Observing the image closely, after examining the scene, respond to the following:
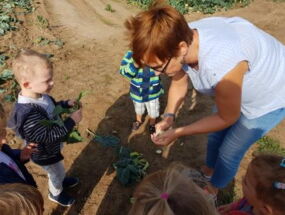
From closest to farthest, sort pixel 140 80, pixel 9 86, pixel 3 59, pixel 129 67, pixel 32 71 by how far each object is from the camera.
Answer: pixel 32 71 < pixel 129 67 < pixel 140 80 < pixel 9 86 < pixel 3 59

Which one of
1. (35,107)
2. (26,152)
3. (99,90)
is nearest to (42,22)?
(99,90)

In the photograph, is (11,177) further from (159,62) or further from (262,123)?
(262,123)

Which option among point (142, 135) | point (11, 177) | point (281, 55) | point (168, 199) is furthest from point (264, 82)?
point (142, 135)

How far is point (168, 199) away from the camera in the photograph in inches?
58.6

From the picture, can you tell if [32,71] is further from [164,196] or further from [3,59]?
[3,59]

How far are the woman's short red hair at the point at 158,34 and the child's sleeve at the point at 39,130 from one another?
3.50 feet

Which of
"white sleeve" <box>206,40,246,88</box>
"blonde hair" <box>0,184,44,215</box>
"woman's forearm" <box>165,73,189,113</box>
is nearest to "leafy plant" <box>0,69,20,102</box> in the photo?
"woman's forearm" <box>165,73,189,113</box>

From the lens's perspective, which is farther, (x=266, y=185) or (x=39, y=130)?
(x=39, y=130)

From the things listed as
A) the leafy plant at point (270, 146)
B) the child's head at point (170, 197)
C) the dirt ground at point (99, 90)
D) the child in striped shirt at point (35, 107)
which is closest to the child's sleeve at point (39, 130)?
the child in striped shirt at point (35, 107)

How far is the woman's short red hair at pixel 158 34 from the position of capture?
2115mm

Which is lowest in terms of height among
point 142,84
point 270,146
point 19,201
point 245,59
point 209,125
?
point 270,146

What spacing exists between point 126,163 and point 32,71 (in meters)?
1.85

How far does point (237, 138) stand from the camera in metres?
2.81

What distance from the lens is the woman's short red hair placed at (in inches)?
83.3
